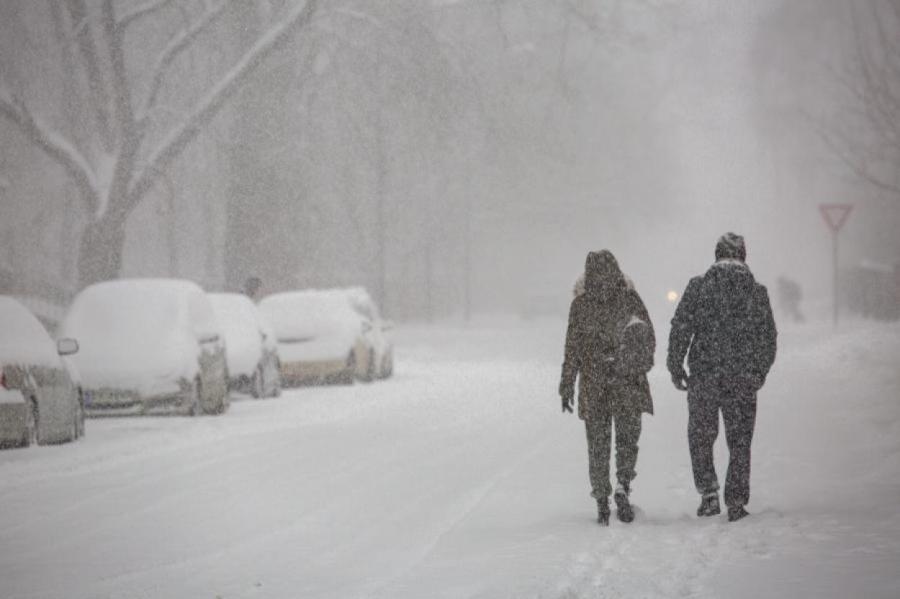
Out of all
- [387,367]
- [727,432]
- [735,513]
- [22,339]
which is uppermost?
[22,339]

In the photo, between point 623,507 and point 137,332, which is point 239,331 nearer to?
point 137,332

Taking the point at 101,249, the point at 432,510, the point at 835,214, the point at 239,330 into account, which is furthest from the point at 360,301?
the point at 432,510

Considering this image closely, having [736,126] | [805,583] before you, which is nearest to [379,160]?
[805,583]

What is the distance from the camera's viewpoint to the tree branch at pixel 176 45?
99.9 feet

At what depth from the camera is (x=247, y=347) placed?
24.6 m

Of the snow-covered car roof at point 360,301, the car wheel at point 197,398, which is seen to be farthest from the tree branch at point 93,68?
the car wheel at point 197,398

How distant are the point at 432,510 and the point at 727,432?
7.61 ft

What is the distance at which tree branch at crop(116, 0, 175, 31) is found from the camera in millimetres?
30516

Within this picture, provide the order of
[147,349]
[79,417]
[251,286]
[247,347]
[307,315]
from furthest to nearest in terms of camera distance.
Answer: [251,286], [307,315], [247,347], [147,349], [79,417]

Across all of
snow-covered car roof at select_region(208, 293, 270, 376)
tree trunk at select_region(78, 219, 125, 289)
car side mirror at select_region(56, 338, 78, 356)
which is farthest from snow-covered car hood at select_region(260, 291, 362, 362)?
car side mirror at select_region(56, 338, 78, 356)

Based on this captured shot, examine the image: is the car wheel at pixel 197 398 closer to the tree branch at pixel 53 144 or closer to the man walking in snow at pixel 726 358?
the tree branch at pixel 53 144

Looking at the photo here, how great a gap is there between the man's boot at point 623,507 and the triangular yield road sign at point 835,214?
27.1m

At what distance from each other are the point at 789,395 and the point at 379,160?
89.8 ft

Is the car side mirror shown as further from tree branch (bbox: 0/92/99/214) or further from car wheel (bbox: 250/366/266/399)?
tree branch (bbox: 0/92/99/214)
